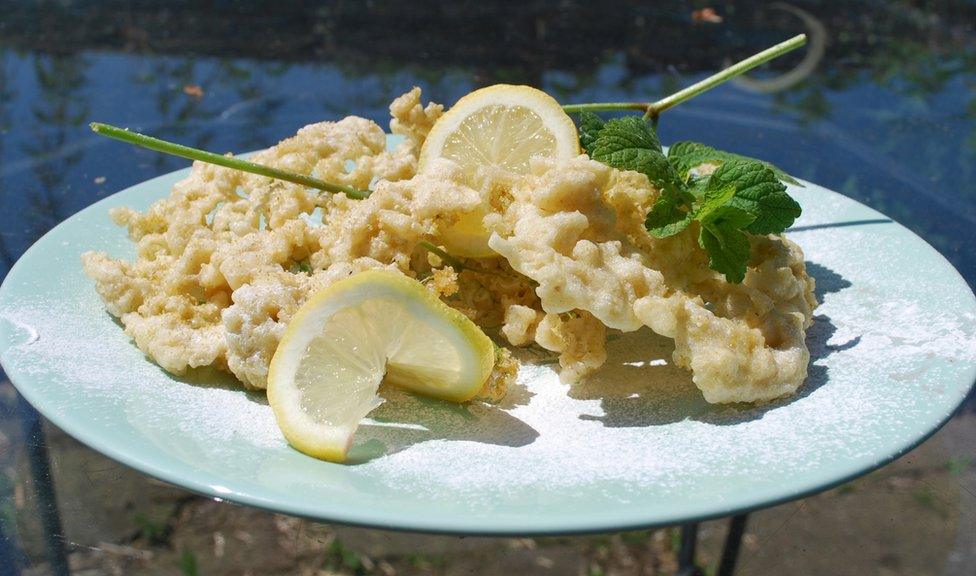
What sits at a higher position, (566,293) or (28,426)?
(566,293)

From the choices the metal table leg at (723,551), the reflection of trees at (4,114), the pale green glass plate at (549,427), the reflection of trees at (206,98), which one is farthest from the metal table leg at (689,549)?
the reflection of trees at (206,98)

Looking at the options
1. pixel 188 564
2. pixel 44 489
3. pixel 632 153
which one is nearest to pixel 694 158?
pixel 632 153

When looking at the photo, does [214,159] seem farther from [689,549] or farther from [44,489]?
[689,549]

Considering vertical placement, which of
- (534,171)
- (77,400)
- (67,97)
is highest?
(534,171)

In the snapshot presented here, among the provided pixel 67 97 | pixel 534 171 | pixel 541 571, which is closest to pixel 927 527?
pixel 541 571

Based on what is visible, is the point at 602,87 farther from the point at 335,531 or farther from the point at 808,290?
the point at 335,531

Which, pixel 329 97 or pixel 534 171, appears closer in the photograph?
pixel 534 171

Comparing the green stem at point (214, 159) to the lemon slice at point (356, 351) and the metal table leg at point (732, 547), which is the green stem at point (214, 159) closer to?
the lemon slice at point (356, 351)
